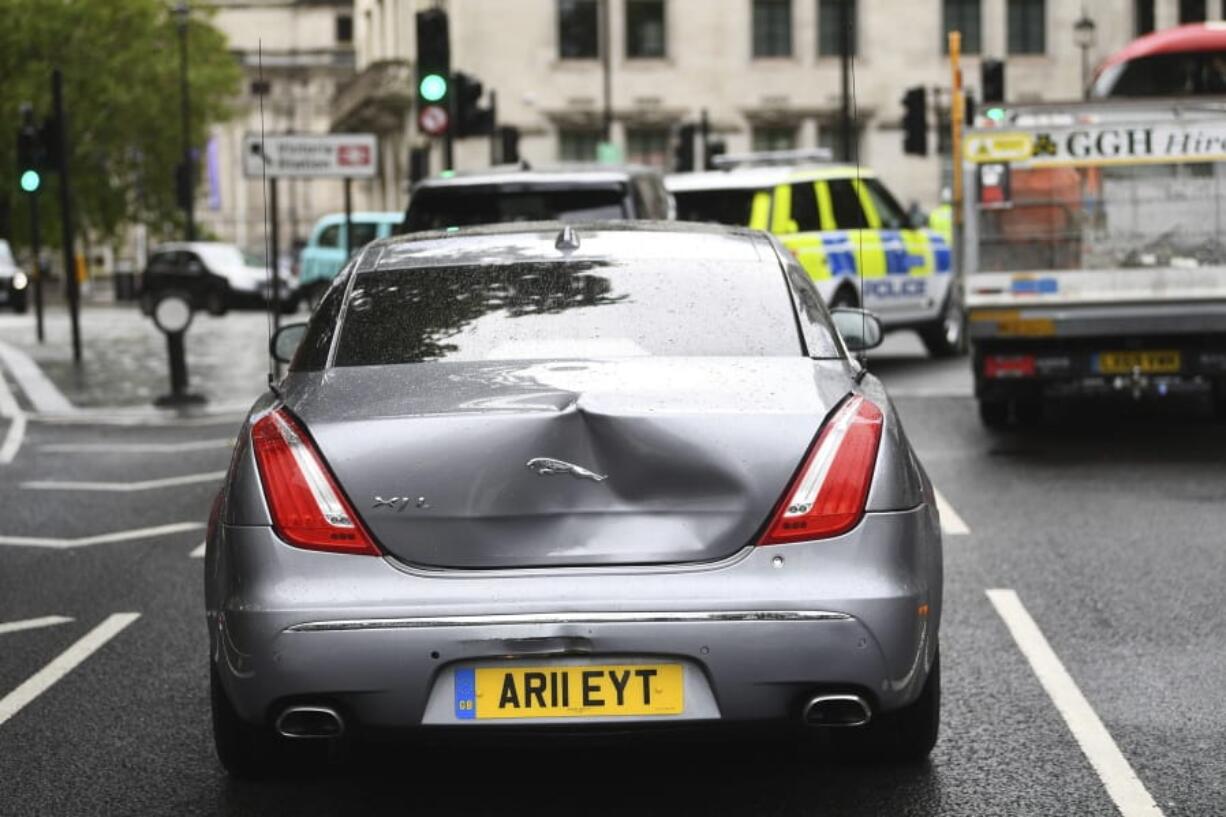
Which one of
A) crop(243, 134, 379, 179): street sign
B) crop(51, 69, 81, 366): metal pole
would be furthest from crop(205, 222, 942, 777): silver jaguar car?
crop(51, 69, 81, 366): metal pole

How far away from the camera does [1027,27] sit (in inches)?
2376

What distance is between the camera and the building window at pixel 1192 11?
42531 mm

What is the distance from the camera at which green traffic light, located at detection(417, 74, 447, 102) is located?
59.6 feet

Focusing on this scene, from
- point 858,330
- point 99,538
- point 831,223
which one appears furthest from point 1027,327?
point 858,330

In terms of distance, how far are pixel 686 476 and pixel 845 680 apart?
56 cm

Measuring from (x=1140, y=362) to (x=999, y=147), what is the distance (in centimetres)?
159

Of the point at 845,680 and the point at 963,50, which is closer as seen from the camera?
the point at 845,680

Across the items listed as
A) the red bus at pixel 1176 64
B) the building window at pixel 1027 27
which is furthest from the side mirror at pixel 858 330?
the building window at pixel 1027 27

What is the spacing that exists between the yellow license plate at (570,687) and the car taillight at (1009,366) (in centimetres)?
929

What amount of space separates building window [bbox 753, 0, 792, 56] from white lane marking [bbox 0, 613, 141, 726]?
5473 cm

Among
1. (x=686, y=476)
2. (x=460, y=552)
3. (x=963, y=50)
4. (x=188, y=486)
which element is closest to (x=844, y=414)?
(x=686, y=476)

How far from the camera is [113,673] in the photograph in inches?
283

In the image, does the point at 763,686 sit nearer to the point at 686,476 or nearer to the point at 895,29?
the point at 686,476

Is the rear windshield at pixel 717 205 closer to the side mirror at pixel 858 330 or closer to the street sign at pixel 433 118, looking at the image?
the street sign at pixel 433 118
